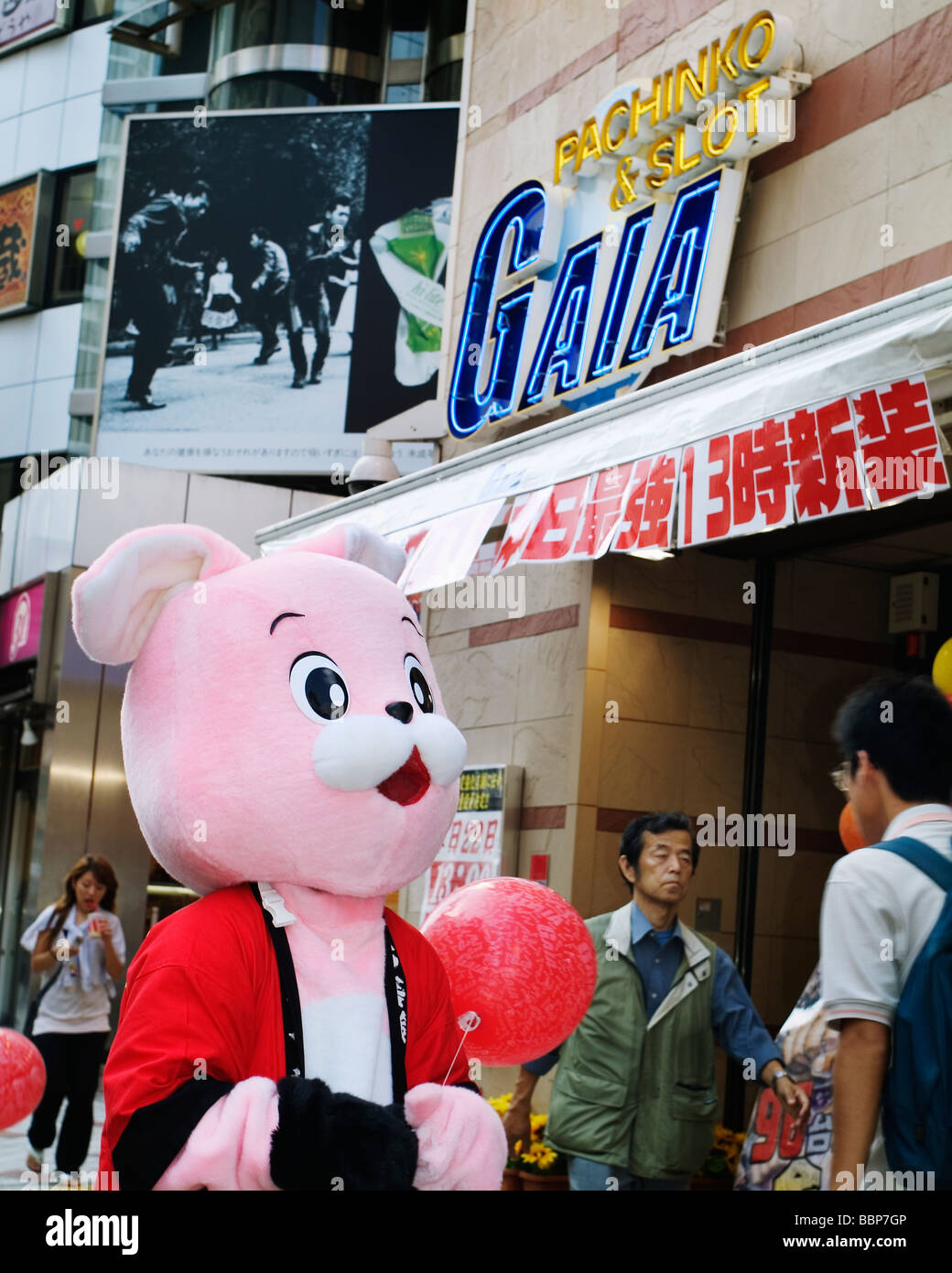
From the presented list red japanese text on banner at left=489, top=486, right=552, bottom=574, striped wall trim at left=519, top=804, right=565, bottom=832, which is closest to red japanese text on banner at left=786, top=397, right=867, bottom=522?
red japanese text on banner at left=489, top=486, right=552, bottom=574

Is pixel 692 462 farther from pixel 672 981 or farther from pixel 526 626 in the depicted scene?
pixel 526 626

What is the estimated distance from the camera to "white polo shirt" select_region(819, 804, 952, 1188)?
3396 mm

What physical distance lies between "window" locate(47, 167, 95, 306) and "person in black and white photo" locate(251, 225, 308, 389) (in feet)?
19.8

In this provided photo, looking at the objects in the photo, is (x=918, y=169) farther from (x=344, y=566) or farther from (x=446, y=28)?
(x=446, y=28)

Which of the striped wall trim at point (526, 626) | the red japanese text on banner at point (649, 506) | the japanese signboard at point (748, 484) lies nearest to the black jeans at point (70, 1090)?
the striped wall trim at point (526, 626)

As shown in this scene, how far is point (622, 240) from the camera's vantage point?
8352 millimetres

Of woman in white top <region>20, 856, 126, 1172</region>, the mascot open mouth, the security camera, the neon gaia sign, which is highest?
the neon gaia sign

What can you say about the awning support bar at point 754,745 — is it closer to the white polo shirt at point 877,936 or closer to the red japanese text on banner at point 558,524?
the red japanese text on banner at point 558,524

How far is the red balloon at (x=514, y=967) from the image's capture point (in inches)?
146

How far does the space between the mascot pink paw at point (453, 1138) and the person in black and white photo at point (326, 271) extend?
1526cm

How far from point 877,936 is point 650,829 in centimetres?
263

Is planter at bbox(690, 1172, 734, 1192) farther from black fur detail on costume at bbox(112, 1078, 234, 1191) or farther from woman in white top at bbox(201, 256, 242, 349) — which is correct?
woman in white top at bbox(201, 256, 242, 349)

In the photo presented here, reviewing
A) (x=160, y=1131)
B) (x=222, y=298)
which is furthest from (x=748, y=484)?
(x=222, y=298)
